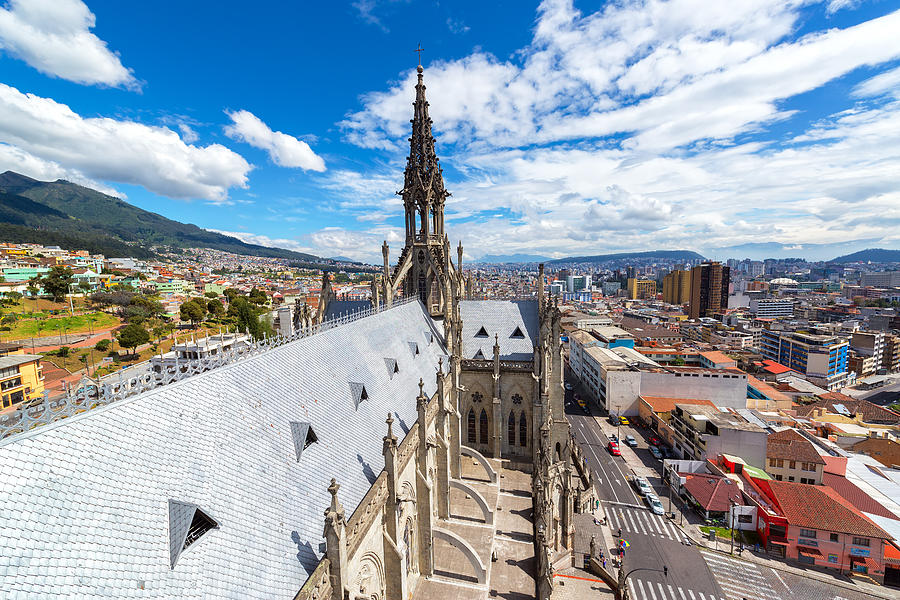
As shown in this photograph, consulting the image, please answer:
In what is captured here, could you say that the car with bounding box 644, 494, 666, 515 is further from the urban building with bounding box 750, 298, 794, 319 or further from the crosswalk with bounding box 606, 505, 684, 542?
the urban building with bounding box 750, 298, 794, 319

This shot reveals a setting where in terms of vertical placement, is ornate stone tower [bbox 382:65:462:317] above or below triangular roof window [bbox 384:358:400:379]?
above

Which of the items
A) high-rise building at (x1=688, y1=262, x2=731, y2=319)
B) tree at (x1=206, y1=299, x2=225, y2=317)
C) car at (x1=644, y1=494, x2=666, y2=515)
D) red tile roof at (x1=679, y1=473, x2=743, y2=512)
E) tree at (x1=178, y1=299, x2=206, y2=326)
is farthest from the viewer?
high-rise building at (x1=688, y1=262, x2=731, y2=319)

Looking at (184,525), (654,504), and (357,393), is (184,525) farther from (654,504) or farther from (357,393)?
(654,504)

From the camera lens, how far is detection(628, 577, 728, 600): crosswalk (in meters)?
28.3

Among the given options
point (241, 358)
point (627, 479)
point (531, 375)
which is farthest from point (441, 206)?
point (627, 479)

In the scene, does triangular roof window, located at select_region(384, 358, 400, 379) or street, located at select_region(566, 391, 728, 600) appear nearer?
triangular roof window, located at select_region(384, 358, 400, 379)

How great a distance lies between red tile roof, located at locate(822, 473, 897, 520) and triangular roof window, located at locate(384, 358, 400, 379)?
4713 centimetres

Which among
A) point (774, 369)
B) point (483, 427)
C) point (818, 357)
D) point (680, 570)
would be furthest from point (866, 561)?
point (818, 357)

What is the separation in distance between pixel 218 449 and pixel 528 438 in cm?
2852

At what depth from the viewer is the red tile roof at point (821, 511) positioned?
1229 inches

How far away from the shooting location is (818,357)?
282 feet

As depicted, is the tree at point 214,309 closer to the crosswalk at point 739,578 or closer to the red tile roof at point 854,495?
the crosswalk at point 739,578

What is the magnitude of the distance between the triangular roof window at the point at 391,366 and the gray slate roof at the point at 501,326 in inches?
541

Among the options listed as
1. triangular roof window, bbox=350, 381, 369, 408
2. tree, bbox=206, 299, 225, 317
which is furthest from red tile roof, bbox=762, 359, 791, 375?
tree, bbox=206, 299, 225, 317
